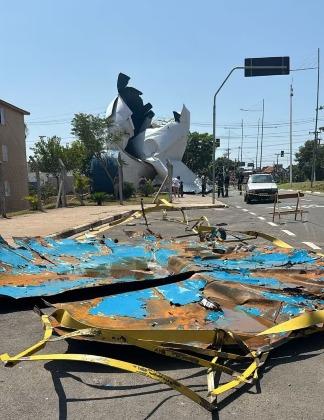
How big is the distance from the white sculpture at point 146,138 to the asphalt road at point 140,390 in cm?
4916

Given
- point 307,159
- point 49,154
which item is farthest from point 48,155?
point 307,159

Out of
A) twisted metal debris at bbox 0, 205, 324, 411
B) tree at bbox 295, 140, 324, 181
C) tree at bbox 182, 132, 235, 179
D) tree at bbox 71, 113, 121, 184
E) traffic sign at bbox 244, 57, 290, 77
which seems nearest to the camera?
twisted metal debris at bbox 0, 205, 324, 411

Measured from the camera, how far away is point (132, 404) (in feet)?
11.2

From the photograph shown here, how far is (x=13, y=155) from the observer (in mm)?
36375

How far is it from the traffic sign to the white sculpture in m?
29.0

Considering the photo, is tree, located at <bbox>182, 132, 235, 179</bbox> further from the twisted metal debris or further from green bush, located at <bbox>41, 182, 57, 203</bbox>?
the twisted metal debris

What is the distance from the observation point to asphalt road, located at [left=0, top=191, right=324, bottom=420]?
328 cm

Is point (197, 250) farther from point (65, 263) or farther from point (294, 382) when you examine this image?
point (294, 382)

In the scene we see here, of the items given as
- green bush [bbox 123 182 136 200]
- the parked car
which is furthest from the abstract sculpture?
the parked car

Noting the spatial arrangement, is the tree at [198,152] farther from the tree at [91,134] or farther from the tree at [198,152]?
the tree at [91,134]

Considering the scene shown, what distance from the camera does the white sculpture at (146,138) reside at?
181 ft

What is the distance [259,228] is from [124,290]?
371 inches

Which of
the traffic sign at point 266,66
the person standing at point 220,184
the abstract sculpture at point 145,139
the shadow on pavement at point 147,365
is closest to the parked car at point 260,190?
the traffic sign at point 266,66

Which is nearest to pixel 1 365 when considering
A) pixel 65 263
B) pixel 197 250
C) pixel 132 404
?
pixel 132 404
